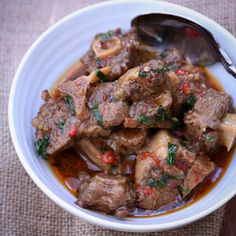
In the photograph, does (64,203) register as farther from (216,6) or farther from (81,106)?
(216,6)

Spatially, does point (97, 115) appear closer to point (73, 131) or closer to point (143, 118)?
point (73, 131)

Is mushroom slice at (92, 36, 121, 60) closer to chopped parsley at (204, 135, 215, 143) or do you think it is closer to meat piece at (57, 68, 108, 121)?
meat piece at (57, 68, 108, 121)

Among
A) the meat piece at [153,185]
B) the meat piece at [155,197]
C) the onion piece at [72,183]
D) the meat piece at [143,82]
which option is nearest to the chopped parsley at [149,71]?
the meat piece at [143,82]

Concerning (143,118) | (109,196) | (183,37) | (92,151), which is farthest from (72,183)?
(183,37)

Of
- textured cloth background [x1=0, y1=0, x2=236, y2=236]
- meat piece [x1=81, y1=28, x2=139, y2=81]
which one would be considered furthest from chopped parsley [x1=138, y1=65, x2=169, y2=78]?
textured cloth background [x1=0, y1=0, x2=236, y2=236]

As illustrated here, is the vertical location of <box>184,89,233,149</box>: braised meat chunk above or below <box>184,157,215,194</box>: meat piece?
above

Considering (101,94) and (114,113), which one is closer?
(114,113)

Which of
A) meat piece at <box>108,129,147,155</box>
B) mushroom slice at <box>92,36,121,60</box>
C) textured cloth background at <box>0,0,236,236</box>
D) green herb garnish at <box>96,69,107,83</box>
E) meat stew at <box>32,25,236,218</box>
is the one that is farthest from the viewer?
textured cloth background at <box>0,0,236,236</box>

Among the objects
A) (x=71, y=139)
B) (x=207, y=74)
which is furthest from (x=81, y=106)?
(x=207, y=74)
